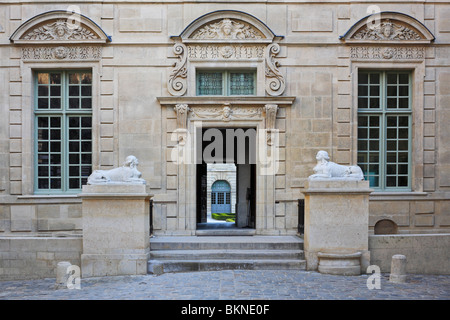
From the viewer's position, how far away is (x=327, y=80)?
12859mm

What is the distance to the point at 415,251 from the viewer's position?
33.8ft

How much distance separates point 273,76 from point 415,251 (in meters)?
5.65

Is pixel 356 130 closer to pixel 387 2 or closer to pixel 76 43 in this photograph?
pixel 387 2

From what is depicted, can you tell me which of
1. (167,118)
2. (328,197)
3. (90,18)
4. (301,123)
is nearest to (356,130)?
(301,123)

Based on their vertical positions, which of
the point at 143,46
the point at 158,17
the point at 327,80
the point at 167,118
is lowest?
the point at 167,118

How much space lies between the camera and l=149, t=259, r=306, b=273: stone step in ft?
32.9

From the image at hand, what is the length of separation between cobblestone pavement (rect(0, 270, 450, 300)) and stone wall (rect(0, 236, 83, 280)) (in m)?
0.40

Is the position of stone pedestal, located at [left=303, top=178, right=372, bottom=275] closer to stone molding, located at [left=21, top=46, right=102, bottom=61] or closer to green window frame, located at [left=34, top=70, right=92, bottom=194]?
green window frame, located at [left=34, top=70, right=92, bottom=194]

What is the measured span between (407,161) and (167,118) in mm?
6731

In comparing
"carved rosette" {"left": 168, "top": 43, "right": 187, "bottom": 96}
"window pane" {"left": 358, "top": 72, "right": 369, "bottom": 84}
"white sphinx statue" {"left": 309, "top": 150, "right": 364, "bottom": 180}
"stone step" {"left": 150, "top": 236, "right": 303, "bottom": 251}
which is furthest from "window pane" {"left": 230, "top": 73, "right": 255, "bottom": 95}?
"stone step" {"left": 150, "top": 236, "right": 303, "bottom": 251}

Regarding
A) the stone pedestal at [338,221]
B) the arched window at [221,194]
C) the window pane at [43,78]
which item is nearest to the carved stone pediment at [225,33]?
the window pane at [43,78]

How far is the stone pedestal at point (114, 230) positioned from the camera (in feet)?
32.4

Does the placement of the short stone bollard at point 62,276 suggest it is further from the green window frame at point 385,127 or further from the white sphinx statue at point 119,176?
the green window frame at point 385,127

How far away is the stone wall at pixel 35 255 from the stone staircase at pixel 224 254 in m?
1.76
